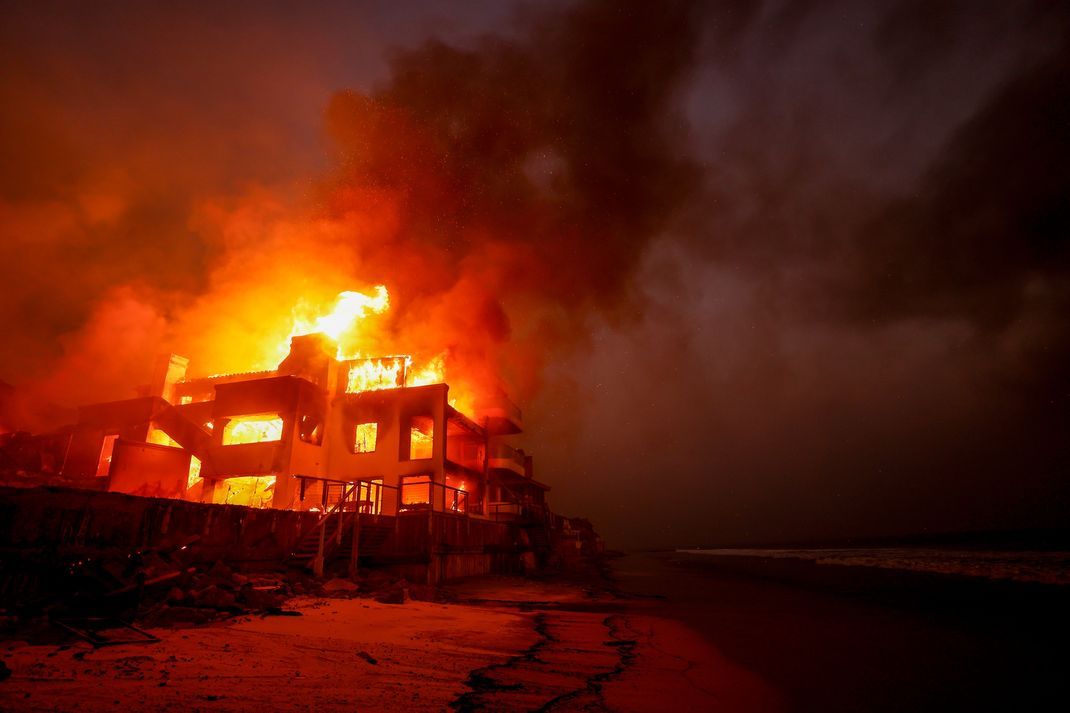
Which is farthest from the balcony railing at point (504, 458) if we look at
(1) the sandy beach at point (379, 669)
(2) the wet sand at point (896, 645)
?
(1) the sandy beach at point (379, 669)

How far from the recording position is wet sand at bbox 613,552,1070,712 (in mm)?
7891

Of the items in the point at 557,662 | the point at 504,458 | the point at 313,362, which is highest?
the point at 313,362

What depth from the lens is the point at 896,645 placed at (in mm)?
11562

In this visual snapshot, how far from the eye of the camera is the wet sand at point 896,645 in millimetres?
7891

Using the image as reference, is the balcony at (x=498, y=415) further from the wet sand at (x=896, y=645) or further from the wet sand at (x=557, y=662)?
the wet sand at (x=557, y=662)

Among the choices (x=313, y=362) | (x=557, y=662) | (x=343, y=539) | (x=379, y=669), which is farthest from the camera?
(x=313, y=362)

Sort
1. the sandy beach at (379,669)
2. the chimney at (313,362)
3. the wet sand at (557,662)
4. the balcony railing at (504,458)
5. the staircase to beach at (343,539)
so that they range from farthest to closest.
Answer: the balcony railing at (504,458)
the chimney at (313,362)
the staircase to beach at (343,539)
the wet sand at (557,662)
the sandy beach at (379,669)

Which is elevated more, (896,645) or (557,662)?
(557,662)

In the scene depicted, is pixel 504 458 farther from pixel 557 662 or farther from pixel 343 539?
pixel 557 662

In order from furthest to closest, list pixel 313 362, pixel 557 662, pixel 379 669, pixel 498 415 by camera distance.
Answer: pixel 498 415, pixel 313 362, pixel 557 662, pixel 379 669

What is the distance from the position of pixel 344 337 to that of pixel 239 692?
3473cm

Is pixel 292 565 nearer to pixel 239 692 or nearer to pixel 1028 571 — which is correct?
pixel 239 692

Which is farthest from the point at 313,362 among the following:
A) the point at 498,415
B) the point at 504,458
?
the point at 504,458

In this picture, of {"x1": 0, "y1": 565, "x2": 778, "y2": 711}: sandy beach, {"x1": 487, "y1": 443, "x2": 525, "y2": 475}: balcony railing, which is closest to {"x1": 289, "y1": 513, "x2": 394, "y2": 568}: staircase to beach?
{"x1": 0, "y1": 565, "x2": 778, "y2": 711}: sandy beach
